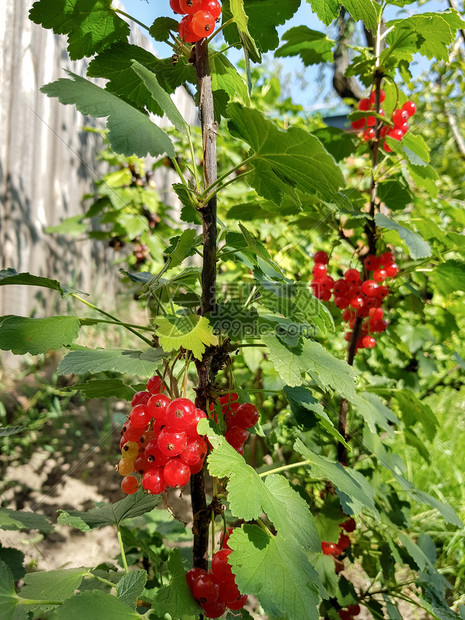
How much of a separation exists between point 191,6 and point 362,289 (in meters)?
0.88

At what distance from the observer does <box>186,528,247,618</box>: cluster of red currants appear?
2.72ft

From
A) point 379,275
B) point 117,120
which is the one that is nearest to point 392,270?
point 379,275

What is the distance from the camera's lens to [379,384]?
5.47 feet

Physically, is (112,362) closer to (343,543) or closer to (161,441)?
(161,441)

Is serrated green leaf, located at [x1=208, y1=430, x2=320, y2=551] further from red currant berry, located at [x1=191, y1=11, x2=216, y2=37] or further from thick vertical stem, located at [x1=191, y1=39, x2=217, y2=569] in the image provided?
red currant berry, located at [x1=191, y1=11, x2=216, y2=37]

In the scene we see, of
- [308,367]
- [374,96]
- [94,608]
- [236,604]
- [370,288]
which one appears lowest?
[236,604]

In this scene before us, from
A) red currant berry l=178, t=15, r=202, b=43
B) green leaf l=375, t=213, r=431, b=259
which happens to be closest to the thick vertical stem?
red currant berry l=178, t=15, r=202, b=43

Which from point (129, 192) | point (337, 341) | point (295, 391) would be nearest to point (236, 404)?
point (295, 391)

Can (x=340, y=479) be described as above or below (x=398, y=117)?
below

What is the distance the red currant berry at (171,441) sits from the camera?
74 cm

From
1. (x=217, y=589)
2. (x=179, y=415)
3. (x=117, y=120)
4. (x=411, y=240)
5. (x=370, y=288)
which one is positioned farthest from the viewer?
(x=370, y=288)

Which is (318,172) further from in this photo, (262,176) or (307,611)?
(307,611)

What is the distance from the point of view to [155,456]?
Result: 0.80m

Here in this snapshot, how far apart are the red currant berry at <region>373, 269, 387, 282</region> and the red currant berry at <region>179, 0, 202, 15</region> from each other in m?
0.88
